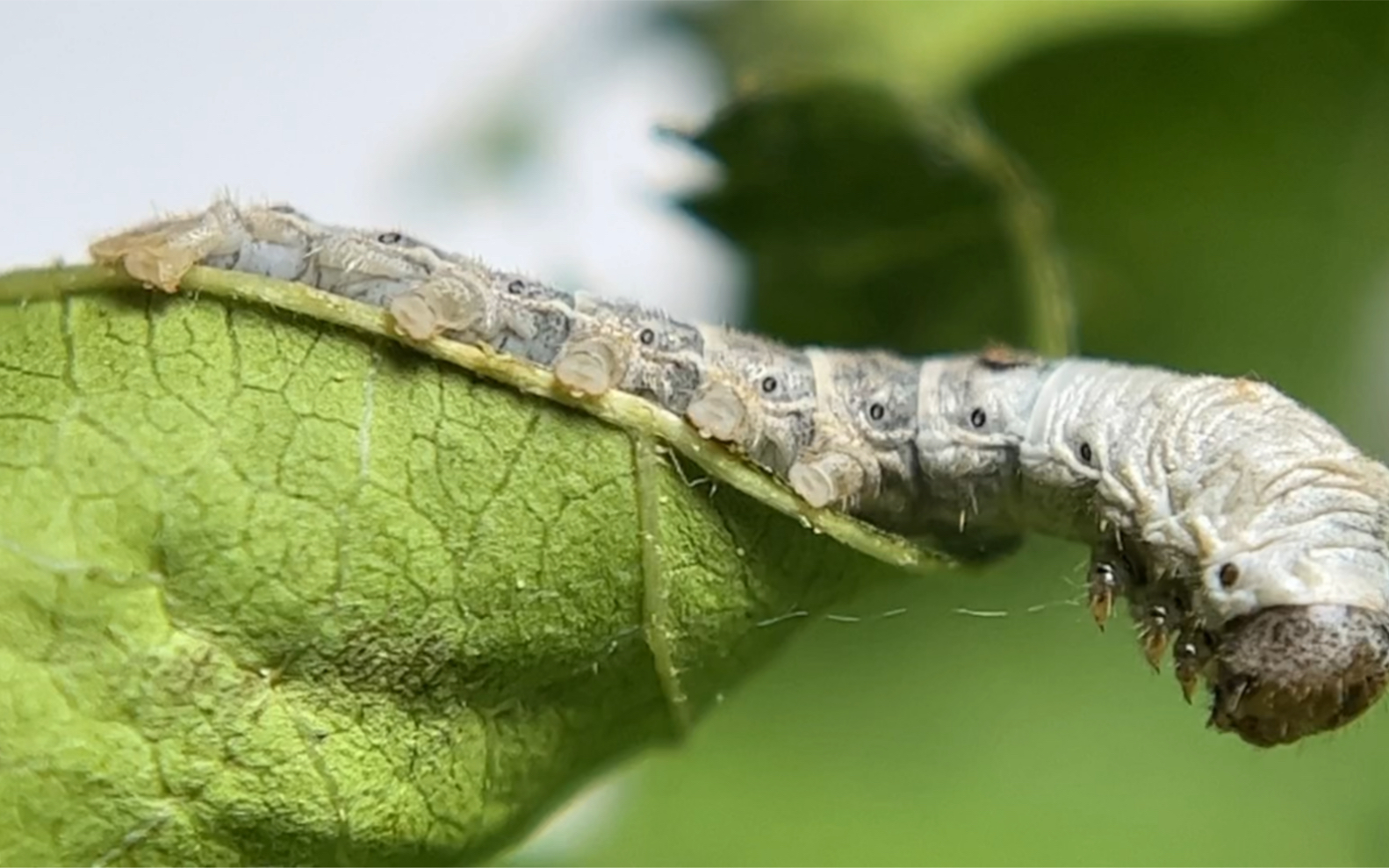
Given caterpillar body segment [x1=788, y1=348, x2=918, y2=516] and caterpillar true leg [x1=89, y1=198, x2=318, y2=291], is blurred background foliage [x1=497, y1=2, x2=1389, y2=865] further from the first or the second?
caterpillar true leg [x1=89, y1=198, x2=318, y2=291]

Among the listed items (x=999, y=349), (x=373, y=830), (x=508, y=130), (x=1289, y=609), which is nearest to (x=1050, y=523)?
(x=999, y=349)

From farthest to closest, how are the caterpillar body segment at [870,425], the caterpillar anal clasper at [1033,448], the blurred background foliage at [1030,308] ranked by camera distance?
the blurred background foliage at [1030,308], the caterpillar body segment at [870,425], the caterpillar anal clasper at [1033,448]

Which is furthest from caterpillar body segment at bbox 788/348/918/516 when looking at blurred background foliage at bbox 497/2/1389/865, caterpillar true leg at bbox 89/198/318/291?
caterpillar true leg at bbox 89/198/318/291

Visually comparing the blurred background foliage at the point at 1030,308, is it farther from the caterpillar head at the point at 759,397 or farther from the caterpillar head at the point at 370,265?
the caterpillar head at the point at 370,265

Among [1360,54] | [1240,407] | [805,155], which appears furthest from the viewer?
[1360,54]

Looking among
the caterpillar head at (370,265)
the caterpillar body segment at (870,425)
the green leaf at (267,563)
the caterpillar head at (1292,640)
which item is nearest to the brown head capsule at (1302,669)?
the caterpillar head at (1292,640)

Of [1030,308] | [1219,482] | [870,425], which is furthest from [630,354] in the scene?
[1030,308]

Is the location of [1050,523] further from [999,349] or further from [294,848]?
[294,848]

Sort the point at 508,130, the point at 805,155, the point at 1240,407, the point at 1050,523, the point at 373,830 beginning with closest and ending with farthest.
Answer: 1. the point at 373,830
2. the point at 1240,407
3. the point at 1050,523
4. the point at 805,155
5. the point at 508,130
